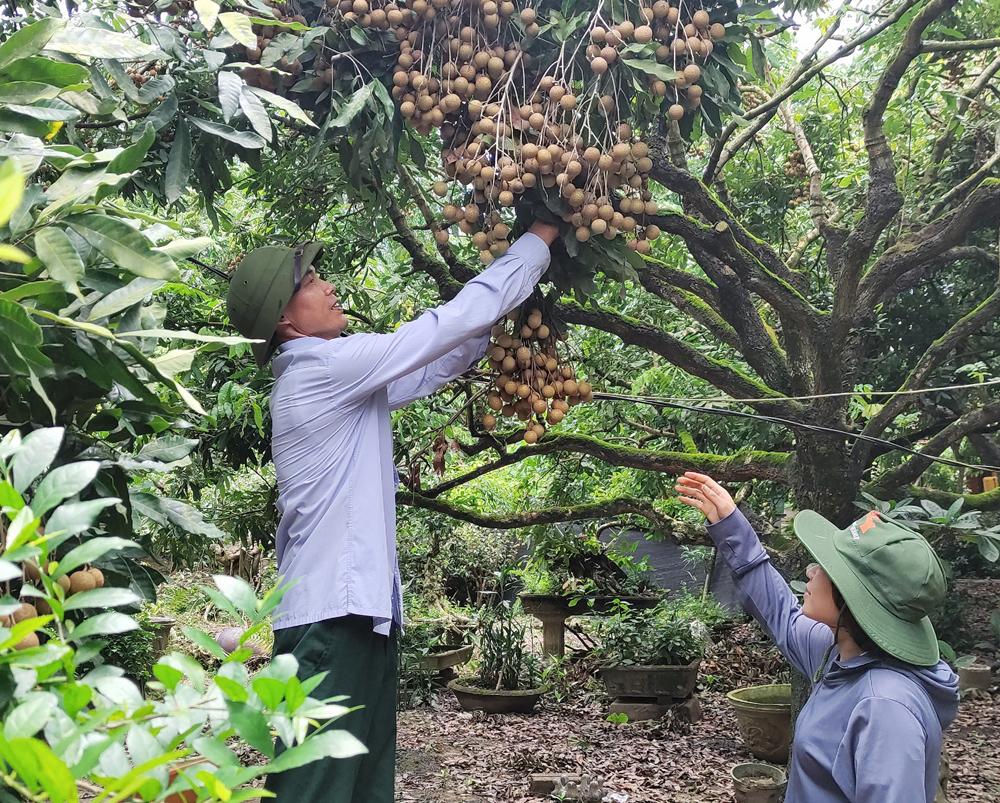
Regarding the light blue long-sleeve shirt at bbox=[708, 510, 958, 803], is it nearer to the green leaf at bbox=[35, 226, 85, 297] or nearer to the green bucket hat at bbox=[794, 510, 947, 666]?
the green bucket hat at bbox=[794, 510, 947, 666]

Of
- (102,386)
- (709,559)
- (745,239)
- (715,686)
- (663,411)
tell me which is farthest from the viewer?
(709,559)

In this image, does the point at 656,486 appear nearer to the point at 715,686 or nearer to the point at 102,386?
the point at 715,686

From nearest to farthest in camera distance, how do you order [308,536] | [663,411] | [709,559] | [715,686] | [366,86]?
[308,536] < [366,86] < [663,411] < [715,686] < [709,559]

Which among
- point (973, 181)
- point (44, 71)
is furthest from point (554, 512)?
point (44, 71)

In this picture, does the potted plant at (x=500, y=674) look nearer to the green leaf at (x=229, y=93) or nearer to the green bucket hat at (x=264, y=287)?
the green bucket hat at (x=264, y=287)

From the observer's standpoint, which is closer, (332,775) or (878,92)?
(332,775)

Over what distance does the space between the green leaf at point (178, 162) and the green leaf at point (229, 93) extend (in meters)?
0.26

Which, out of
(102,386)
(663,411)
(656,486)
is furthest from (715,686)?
(102,386)

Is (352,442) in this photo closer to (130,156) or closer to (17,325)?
(130,156)

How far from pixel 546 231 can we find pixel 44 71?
1.04 metres

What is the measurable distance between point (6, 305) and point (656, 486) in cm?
444

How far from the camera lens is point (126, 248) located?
107 cm

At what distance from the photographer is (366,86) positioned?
191 centimetres

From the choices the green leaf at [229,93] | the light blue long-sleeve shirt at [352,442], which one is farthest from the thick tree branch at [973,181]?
the green leaf at [229,93]
